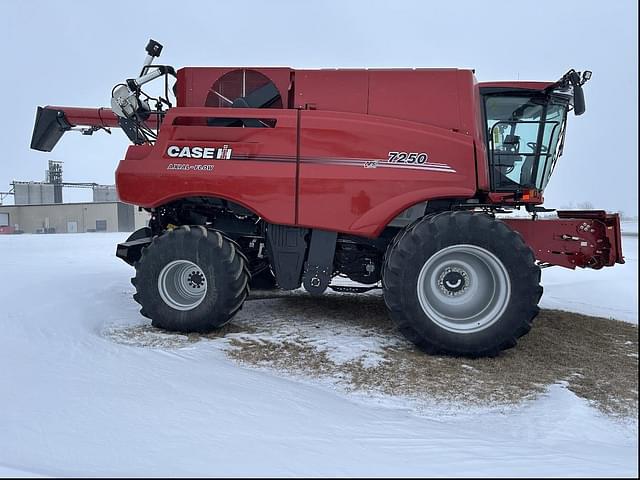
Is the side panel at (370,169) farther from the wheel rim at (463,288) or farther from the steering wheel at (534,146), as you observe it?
the steering wheel at (534,146)

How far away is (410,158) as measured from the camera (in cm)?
433

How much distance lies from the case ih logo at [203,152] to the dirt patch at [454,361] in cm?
181

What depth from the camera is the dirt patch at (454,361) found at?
309cm

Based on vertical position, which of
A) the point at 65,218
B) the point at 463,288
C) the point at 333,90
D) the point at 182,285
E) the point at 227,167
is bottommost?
the point at 65,218

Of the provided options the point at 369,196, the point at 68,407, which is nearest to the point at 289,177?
the point at 369,196

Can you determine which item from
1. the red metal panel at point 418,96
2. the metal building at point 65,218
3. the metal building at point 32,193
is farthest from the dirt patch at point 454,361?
the metal building at point 32,193

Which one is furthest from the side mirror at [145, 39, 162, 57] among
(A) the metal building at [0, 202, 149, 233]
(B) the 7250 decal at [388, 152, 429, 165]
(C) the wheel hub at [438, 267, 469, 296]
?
(A) the metal building at [0, 202, 149, 233]

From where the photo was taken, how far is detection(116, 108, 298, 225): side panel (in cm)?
445

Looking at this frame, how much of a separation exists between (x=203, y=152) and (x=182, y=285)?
4.61 feet

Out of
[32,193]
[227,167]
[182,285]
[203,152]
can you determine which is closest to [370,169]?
[227,167]

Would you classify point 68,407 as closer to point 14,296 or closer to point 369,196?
point 369,196

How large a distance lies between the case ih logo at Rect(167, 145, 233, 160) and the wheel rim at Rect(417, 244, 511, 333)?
89.6 inches

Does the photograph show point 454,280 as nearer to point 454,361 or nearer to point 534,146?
point 454,361

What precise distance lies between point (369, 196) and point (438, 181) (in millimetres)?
683
